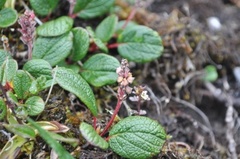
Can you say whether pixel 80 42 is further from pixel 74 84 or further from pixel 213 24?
pixel 213 24

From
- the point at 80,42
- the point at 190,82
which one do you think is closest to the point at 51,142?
the point at 80,42

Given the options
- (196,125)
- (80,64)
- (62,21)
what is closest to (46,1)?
(62,21)

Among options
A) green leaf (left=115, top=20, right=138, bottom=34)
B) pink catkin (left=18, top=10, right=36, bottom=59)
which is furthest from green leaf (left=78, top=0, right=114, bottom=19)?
pink catkin (left=18, top=10, right=36, bottom=59)

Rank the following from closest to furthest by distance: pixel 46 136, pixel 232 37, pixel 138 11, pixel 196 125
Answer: pixel 46 136
pixel 196 125
pixel 138 11
pixel 232 37

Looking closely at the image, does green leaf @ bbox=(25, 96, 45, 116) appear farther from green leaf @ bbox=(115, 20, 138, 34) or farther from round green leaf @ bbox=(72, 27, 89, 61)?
green leaf @ bbox=(115, 20, 138, 34)

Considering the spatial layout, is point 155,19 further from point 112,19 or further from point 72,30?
point 72,30

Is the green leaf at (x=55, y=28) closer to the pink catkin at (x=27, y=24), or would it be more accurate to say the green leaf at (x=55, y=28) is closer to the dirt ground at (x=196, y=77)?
the pink catkin at (x=27, y=24)
